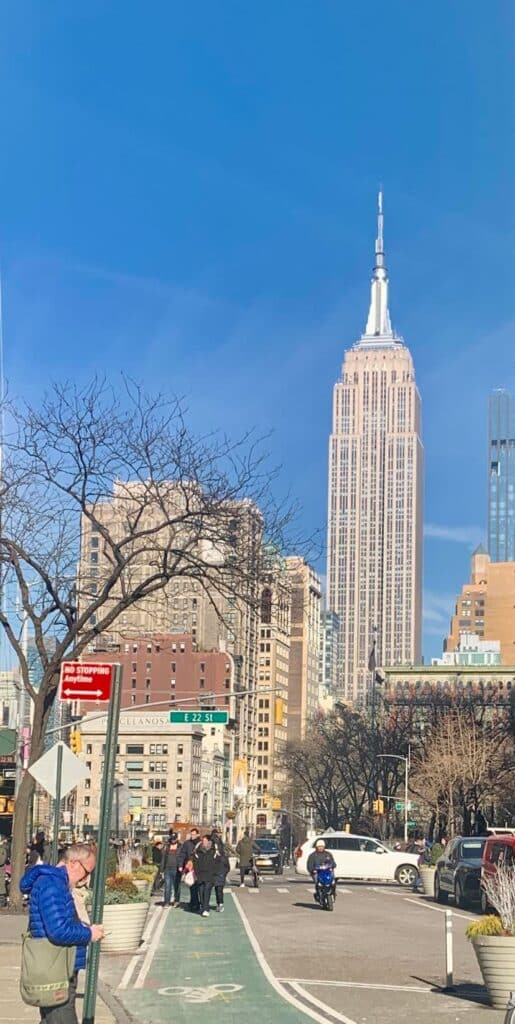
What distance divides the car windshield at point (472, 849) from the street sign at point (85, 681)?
2062 centimetres

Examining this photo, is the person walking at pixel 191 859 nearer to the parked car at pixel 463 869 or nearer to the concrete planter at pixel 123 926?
the parked car at pixel 463 869

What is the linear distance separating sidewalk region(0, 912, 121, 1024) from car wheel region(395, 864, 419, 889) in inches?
792

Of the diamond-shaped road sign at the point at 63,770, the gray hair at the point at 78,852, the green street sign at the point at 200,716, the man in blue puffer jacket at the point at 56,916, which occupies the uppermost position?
the green street sign at the point at 200,716

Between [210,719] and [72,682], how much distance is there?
22445 millimetres

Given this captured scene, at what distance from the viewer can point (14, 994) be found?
49.5ft

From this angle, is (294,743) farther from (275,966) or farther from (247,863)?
(275,966)

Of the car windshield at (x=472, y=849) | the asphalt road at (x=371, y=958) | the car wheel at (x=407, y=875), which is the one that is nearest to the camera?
the asphalt road at (x=371, y=958)

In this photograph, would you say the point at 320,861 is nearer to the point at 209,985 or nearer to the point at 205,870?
the point at 205,870

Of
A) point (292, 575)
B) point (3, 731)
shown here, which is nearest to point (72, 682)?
point (292, 575)

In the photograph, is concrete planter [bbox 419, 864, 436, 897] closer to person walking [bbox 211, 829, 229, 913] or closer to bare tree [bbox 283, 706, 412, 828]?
person walking [bbox 211, 829, 229, 913]

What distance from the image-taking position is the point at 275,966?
61.5 ft

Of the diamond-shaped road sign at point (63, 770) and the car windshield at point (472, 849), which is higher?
the diamond-shaped road sign at point (63, 770)

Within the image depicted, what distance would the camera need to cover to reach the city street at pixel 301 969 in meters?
14.4

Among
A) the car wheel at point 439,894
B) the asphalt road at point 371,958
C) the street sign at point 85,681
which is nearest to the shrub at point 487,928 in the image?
the asphalt road at point 371,958
